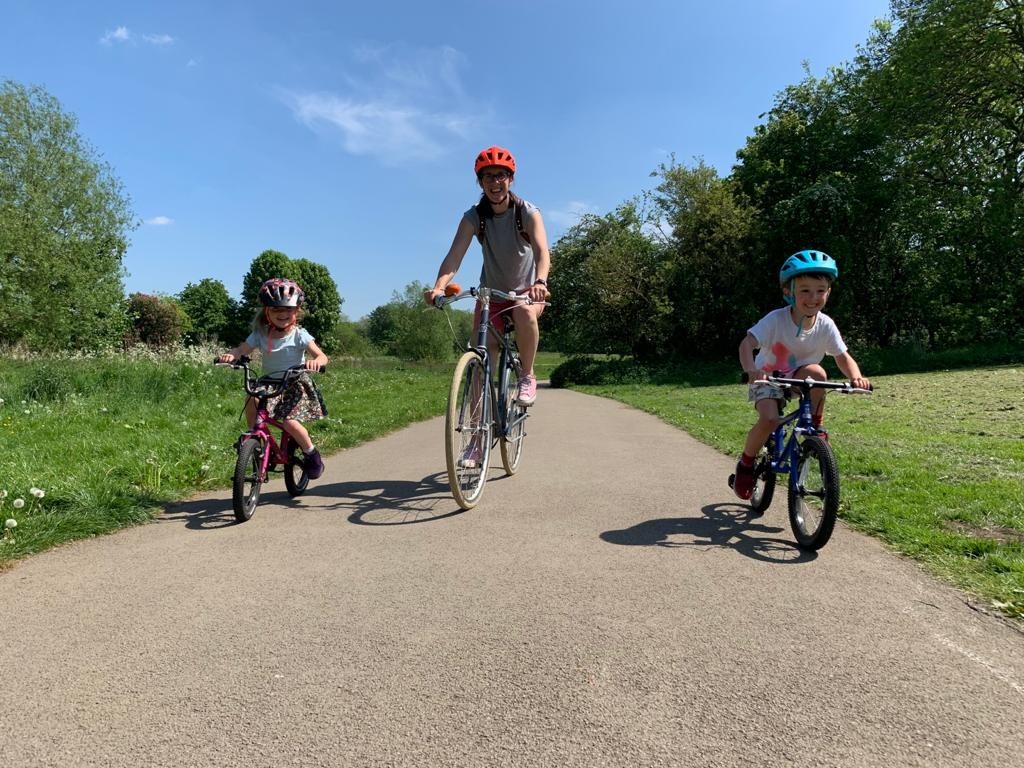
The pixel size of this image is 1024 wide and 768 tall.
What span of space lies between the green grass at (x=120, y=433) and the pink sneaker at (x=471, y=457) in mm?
2261

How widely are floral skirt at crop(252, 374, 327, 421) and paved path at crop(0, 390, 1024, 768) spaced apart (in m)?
1.12

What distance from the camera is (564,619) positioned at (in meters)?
2.62

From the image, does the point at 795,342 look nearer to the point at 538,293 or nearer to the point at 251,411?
the point at 538,293

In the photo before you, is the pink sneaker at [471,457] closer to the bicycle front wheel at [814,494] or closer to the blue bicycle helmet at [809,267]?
the bicycle front wheel at [814,494]

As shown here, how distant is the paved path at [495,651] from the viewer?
70.7 inches

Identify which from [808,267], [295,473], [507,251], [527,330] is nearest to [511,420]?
[527,330]

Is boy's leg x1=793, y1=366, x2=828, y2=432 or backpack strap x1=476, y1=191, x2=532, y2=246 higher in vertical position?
backpack strap x1=476, y1=191, x2=532, y2=246

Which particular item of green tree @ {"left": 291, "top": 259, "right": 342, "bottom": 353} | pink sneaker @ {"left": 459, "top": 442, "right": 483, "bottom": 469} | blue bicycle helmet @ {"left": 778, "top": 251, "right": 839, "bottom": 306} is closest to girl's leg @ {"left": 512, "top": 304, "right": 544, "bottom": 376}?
pink sneaker @ {"left": 459, "top": 442, "right": 483, "bottom": 469}

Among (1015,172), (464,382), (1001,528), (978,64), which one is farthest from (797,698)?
(1015,172)

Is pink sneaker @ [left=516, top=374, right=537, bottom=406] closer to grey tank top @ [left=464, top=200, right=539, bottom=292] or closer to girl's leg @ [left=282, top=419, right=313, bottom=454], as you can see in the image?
grey tank top @ [left=464, top=200, right=539, bottom=292]

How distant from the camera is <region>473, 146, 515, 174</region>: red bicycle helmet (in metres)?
4.85

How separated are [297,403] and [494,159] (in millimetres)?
2525

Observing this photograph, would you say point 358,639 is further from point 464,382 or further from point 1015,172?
point 1015,172

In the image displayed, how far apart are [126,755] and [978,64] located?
2932cm
